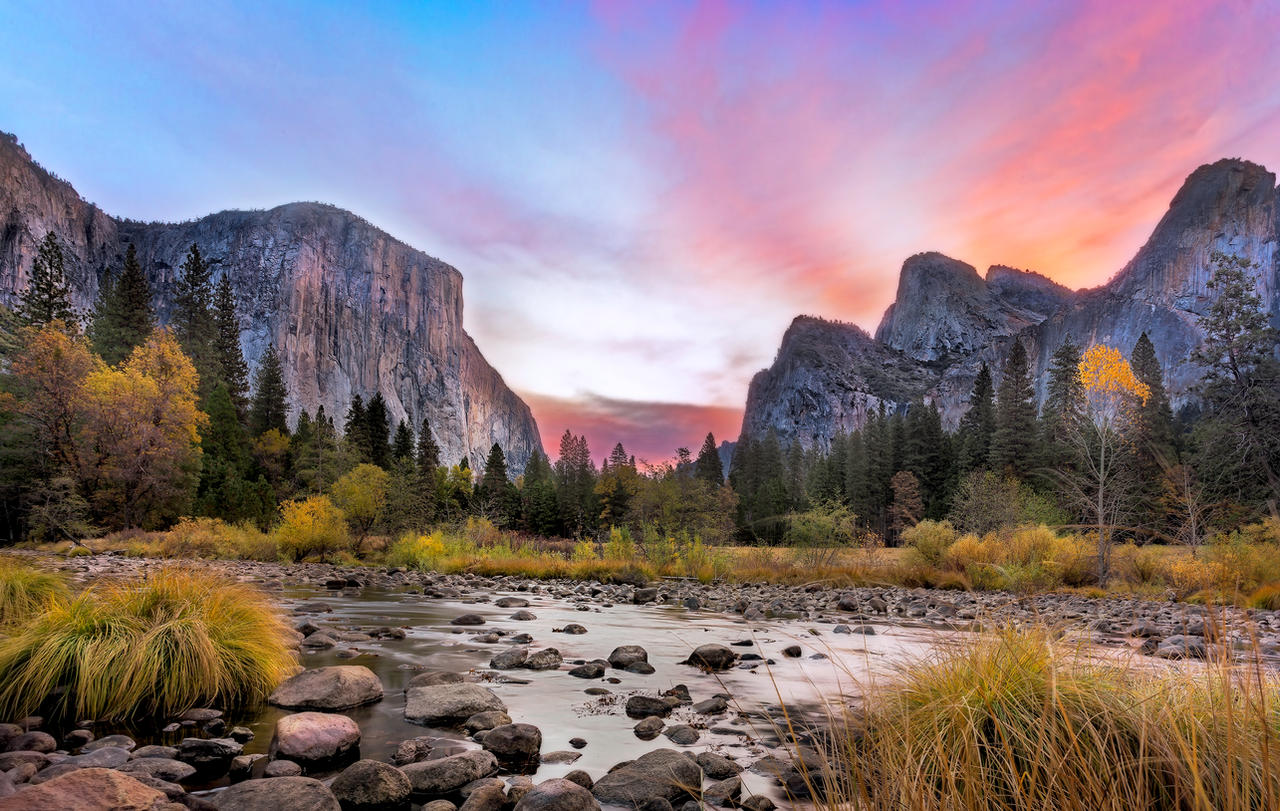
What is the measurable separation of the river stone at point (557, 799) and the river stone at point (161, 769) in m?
2.38

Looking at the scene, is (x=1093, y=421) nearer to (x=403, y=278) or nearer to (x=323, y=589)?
(x=323, y=589)

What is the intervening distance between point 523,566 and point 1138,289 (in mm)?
175473

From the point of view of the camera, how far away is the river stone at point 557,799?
11.5 ft

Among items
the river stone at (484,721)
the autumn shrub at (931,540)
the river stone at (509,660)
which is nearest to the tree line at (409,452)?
the autumn shrub at (931,540)

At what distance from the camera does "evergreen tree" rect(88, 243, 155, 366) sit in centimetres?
4966

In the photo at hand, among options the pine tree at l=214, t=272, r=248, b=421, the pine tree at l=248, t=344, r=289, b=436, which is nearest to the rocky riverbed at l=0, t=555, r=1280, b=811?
the pine tree at l=248, t=344, r=289, b=436

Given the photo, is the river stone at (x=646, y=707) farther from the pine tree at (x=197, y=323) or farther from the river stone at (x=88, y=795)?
the pine tree at (x=197, y=323)

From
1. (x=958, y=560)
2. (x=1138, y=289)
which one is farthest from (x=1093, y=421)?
(x=1138, y=289)

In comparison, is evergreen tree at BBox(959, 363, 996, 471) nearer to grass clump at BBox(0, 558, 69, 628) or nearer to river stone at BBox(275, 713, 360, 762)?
river stone at BBox(275, 713, 360, 762)

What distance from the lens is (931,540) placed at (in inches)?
877

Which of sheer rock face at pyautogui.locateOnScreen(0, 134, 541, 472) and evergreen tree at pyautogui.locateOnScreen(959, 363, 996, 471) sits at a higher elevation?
sheer rock face at pyautogui.locateOnScreen(0, 134, 541, 472)

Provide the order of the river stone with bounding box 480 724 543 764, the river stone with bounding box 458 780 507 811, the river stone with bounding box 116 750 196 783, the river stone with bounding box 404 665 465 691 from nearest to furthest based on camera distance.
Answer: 1. the river stone with bounding box 458 780 507 811
2. the river stone with bounding box 116 750 196 783
3. the river stone with bounding box 480 724 543 764
4. the river stone with bounding box 404 665 465 691

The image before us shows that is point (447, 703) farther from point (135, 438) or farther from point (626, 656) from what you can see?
point (135, 438)

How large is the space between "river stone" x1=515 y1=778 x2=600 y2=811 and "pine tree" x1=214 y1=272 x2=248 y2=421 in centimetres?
6489
